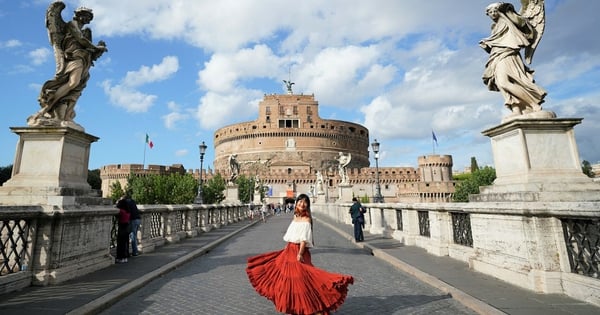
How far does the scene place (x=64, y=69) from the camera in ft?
19.9

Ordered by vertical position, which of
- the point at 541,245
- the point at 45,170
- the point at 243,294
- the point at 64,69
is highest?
the point at 64,69

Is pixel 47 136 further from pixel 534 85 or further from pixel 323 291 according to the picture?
pixel 534 85

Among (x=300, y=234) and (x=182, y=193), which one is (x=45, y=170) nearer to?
(x=300, y=234)

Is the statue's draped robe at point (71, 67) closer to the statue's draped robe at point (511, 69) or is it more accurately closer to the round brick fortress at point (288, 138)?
the statue's draped robe at point (511, 69)

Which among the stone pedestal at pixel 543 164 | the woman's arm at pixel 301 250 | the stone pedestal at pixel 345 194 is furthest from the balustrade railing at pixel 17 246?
the stone pedestal at pixel 345 194

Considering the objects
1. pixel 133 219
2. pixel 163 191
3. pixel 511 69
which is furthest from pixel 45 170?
pixel 163 191

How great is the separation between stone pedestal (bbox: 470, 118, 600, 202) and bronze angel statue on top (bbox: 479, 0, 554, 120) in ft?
1.03

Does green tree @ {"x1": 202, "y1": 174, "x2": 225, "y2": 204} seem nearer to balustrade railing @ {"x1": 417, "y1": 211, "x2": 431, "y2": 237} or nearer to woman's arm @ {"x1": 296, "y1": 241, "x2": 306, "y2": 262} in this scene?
balustrade railing @ {"x1": 417, "y1": 211, "x2": 431, "y2": 237}

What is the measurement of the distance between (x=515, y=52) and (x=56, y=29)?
8034 millimetres

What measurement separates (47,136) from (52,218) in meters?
1.54

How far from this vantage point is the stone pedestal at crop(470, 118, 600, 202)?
15.4ft

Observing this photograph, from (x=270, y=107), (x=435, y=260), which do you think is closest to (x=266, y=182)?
(x=270, y=107)

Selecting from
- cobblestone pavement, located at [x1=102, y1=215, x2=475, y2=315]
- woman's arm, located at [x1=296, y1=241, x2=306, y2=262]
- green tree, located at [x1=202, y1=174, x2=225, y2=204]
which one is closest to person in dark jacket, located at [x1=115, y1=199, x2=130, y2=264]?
cobblestone pavement, located at [x1=102, y1=215, x2=475, y2=315]

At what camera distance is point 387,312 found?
4078 millimetres
